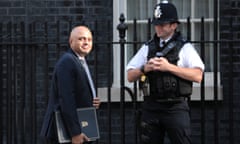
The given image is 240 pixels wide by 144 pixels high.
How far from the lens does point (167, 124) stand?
535 cm

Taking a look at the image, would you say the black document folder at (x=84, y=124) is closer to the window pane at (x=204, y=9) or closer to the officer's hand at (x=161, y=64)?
the officer's hand at (x=161, y=64)

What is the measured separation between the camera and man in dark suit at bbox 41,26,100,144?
5211 mm

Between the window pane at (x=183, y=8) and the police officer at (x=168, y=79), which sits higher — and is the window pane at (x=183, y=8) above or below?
above

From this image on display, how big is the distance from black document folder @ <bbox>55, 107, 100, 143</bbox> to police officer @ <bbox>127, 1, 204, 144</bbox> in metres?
0.43

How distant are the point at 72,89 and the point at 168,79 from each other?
792 millimetres

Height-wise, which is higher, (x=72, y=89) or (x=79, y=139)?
(x=72, y=89)

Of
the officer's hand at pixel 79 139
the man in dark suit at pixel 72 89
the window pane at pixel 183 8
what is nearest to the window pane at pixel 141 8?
the window pane at pixel 183 8

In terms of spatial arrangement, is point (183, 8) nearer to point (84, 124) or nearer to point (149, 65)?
point (149, 65)

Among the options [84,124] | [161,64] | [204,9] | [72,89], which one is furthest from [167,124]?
[204,9]

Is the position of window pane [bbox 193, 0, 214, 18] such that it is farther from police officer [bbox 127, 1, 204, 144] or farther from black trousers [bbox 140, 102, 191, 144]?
black trousers [bbox 140, 102, 191, 144]

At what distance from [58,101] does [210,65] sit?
2.83m

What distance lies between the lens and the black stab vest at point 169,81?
5324 mm

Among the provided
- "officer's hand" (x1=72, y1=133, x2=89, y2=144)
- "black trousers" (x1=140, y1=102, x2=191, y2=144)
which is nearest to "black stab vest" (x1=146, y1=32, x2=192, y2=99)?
"black trousers" (x1=140, y1=102, x2=191, y2=144)

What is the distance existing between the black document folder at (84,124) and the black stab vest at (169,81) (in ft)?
1.77
